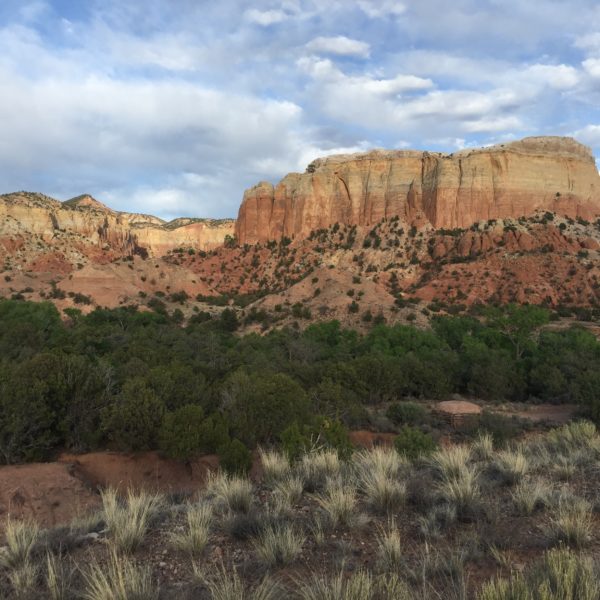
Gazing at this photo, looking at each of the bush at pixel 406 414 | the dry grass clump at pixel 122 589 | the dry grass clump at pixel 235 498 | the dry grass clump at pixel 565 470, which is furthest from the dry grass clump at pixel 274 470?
the bush at pixel 406 414

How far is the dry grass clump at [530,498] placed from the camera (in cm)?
484

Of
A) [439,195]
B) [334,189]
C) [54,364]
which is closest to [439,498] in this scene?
[54,364]

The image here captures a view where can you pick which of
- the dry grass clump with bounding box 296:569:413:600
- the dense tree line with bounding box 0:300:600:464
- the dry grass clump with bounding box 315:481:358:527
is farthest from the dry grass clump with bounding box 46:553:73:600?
the dense tree line with bounding box 0:300:600:464

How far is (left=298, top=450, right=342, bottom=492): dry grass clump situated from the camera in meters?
6.10

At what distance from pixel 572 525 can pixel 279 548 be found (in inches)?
103

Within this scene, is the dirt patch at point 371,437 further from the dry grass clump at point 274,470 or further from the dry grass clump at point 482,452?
the dry grass clump at point 274,470

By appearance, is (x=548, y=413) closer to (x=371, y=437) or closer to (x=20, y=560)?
(x=371, y=437)

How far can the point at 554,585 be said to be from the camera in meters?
3.09

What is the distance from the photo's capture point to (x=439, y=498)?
205 inches

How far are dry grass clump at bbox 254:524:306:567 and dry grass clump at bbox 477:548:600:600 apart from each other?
1.53 m

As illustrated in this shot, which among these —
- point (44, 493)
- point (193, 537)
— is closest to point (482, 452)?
point (193, 537)

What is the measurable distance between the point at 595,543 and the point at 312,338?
27.5 m

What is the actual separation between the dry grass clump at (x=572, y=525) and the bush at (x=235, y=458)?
6.68 metres

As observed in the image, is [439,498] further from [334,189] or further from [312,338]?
[334,189]
